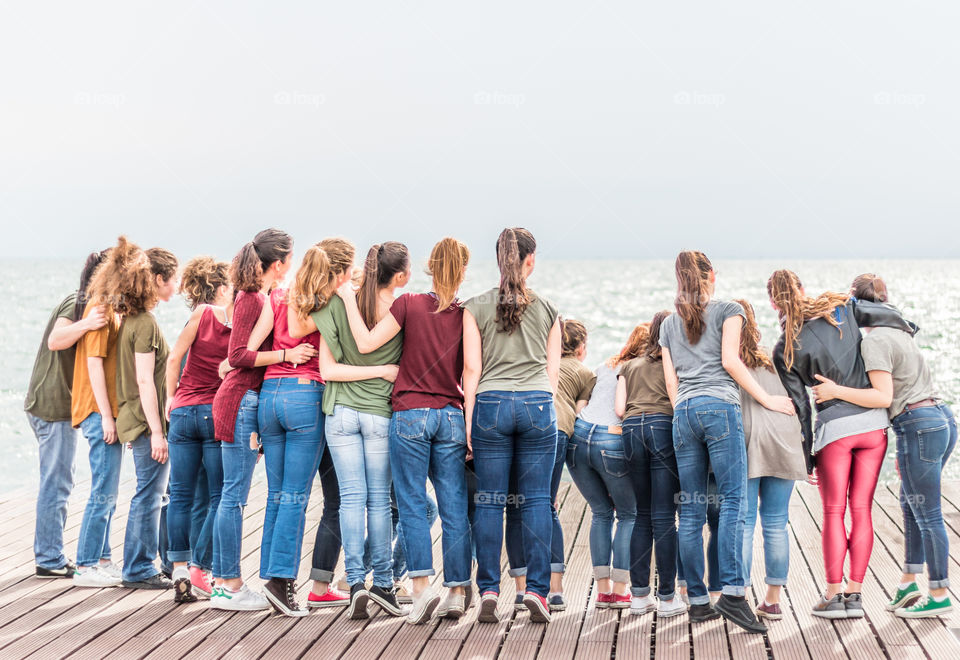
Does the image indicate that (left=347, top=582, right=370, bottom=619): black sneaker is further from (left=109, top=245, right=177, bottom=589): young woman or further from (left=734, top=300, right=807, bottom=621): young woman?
(left=734, top=300, right=807, bottom=621): young woman

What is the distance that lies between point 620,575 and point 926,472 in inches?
53.1

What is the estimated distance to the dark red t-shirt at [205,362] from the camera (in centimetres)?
401

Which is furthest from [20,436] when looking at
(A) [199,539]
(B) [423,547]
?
(B) [423,547]

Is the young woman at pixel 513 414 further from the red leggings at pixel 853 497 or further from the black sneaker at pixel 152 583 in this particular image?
the black sneaker at pixel 152 583

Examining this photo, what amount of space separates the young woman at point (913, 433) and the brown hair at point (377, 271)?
6.02ft

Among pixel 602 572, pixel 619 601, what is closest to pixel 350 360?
pixel 602 572

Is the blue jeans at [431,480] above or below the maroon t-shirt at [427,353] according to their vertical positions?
below

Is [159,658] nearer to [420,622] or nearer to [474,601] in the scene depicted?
[420,622]

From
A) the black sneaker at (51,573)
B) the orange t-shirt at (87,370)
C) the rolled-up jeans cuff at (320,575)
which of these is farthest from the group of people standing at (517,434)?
the black sneaker at (51,573)

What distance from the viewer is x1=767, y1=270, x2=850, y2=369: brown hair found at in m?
3.80

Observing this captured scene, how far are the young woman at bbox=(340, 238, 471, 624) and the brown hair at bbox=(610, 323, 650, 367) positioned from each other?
81 centimetres

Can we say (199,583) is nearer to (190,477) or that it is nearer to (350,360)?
(190,477)

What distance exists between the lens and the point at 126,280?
167 inches

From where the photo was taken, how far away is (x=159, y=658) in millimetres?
3289
